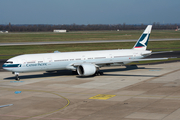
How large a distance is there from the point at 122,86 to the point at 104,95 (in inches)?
232

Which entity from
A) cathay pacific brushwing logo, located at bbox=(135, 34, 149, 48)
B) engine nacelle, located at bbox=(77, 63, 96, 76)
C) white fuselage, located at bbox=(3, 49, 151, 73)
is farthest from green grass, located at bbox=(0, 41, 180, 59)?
engine nacelle, located at bbox=(77, 63, 96, 76)

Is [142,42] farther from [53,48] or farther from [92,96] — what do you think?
[53,48]

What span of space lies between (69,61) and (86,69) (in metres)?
3.77

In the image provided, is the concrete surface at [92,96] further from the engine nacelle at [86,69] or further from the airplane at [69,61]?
the airplane at [69,61]

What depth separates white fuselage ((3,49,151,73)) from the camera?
3965 centimetres

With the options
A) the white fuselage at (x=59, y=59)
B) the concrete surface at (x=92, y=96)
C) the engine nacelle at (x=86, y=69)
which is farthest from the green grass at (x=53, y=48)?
the engine nacelle at (x=86, y=69)

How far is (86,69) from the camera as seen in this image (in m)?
41.3

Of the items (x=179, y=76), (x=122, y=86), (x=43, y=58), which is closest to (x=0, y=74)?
(x=43, y=58)

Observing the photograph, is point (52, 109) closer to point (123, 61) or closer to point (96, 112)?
point (96, 112)

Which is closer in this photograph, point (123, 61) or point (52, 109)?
point (52, 109)

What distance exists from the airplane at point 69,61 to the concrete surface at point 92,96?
181 centimetres

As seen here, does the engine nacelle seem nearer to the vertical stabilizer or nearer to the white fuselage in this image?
the white fuselage

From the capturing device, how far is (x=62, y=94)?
31.4m

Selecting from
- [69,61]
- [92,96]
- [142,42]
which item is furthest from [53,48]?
[92,96]
